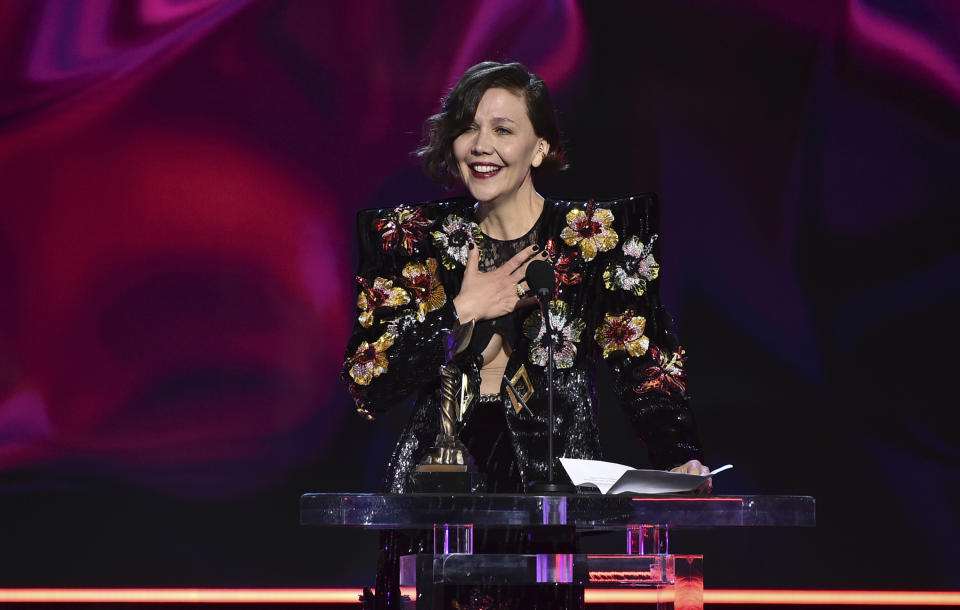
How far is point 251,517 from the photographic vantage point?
12.1ft

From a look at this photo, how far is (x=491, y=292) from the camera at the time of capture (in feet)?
6.81

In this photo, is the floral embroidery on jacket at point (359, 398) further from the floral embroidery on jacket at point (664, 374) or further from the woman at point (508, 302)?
the floral embroidery on jacket at point (664, 374)

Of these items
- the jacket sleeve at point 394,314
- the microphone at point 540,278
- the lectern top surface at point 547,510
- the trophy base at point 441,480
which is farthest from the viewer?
the jacket sleeve at point 394,314

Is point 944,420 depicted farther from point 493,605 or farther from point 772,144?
point 493,605

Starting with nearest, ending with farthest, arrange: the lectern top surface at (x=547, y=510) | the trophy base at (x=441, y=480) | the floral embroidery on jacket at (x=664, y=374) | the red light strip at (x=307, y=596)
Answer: the lectern top surface at (x=547, y=510)
the trophy base at (x=441, y=480)
the floral embroidery on jacket at (x=664, y=374)
the red light strip at (x=307, y=596)

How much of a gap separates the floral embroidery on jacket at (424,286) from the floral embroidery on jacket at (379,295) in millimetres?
28

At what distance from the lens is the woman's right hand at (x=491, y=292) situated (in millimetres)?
2053

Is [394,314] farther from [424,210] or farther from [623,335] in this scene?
[623,335]

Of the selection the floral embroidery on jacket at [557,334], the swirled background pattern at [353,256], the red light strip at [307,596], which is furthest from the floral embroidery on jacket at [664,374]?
the swirled background pattern at [353,256]

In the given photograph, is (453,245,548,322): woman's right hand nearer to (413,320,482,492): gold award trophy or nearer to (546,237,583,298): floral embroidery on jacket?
(546,237,583,298): floral embroidery on jacket

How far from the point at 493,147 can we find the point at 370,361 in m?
0.47

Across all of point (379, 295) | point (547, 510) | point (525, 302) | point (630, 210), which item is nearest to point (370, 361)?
point (379, 295)

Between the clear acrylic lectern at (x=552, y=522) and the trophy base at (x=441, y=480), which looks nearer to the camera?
the clear acrylic lectern at (x=552, y=522)

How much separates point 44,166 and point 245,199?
2.19 feet
